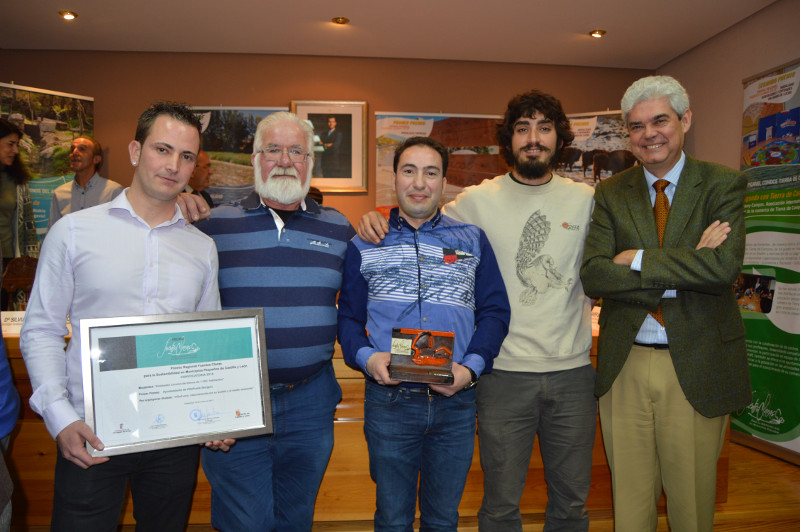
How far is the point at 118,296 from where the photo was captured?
1521 mm

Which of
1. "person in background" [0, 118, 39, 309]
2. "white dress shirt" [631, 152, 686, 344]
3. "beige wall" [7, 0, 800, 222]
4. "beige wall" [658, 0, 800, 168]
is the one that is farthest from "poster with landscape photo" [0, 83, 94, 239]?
"beige wall" [658, 0, 800, 168]

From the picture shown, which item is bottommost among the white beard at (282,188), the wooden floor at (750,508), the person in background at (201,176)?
the wooden floor at (750,508)

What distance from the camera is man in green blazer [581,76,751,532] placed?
1.87 m

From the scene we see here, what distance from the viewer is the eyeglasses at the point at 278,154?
6.20 ft

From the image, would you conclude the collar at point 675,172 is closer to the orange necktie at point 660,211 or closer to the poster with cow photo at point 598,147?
the orange necktie at point 660,211

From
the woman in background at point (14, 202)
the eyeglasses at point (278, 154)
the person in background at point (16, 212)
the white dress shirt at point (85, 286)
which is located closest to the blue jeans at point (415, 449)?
the white dress shirt at point (85, 286)

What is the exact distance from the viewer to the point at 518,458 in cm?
206

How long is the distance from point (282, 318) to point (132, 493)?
0.68 m

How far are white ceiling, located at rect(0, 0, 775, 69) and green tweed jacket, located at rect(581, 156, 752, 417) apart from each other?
9.56ft

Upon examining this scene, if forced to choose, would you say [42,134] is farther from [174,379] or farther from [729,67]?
[729,67]

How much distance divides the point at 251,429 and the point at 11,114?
473 cm

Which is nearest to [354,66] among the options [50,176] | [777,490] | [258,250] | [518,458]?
[50,176]

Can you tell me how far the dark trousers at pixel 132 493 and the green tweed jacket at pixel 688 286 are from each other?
60.5 inches

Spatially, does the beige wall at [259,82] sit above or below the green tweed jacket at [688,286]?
above
